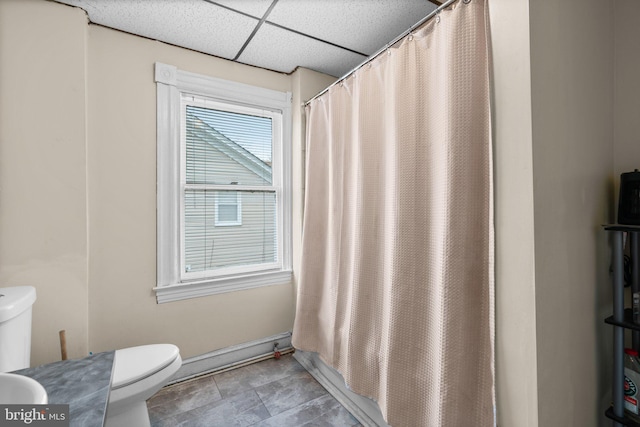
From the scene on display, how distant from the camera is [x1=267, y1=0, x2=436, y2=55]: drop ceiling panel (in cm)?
148

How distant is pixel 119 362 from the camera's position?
54.1 inches

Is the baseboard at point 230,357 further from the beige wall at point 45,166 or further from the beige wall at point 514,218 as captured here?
the beige wall at point 514,218

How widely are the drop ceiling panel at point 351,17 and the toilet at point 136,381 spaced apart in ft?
6.18

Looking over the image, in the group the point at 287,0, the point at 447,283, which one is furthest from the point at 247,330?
the point at 287,0

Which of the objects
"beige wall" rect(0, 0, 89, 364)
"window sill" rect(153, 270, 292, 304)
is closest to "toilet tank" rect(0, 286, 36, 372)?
"beige wall" rect(0, 0, 89, 364)

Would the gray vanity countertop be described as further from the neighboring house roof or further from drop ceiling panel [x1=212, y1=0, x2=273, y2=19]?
drop ceiling panel [x1=212, y1=0, x2=273, y2=19]

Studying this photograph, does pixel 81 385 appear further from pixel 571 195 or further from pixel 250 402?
pixel 571 195

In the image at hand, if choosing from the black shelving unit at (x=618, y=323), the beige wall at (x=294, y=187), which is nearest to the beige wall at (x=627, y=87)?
the beige wall at (x=294, y=187)

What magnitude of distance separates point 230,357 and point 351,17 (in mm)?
2318

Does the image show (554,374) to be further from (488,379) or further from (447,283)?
(447,283)

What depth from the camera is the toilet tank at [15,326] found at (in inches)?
43.1

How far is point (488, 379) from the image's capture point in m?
1.01

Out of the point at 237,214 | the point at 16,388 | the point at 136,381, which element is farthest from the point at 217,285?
the point at 16,388

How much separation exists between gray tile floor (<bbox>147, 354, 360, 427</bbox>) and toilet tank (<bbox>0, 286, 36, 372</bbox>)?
2.39ft
